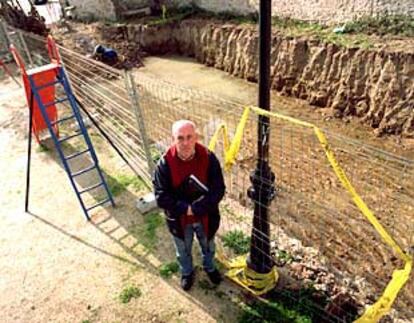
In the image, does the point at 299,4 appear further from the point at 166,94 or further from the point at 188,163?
the point at 188,163

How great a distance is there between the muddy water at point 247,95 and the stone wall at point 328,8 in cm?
246

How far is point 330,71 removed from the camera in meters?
11.1

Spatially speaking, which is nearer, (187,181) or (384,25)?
(187,181)

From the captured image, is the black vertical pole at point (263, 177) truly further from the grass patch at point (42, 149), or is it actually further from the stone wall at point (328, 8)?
the stone wall at point (328, 8)

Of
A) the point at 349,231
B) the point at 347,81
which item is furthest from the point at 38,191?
the point at 347,81

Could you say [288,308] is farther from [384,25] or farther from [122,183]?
[384,25]

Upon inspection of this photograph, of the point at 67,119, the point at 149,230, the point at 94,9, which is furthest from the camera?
the point at 94,9

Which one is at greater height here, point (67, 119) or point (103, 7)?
point (67, 119)

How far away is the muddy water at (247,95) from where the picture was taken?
995 cm

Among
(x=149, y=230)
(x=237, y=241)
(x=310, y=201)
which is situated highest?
(x=310, y=201)

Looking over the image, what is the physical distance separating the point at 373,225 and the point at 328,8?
9926 mm

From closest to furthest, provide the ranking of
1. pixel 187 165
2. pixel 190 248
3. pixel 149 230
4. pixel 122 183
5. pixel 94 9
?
pixel 187 165, pixel 190 248, pixel 149 230, pixel 122 183, pixel 94 9

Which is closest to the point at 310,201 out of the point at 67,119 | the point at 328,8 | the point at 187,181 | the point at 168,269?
the point at 187,181

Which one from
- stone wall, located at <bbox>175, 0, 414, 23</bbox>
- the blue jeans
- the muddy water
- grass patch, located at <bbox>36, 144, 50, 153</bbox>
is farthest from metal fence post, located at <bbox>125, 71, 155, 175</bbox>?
the muddy water
